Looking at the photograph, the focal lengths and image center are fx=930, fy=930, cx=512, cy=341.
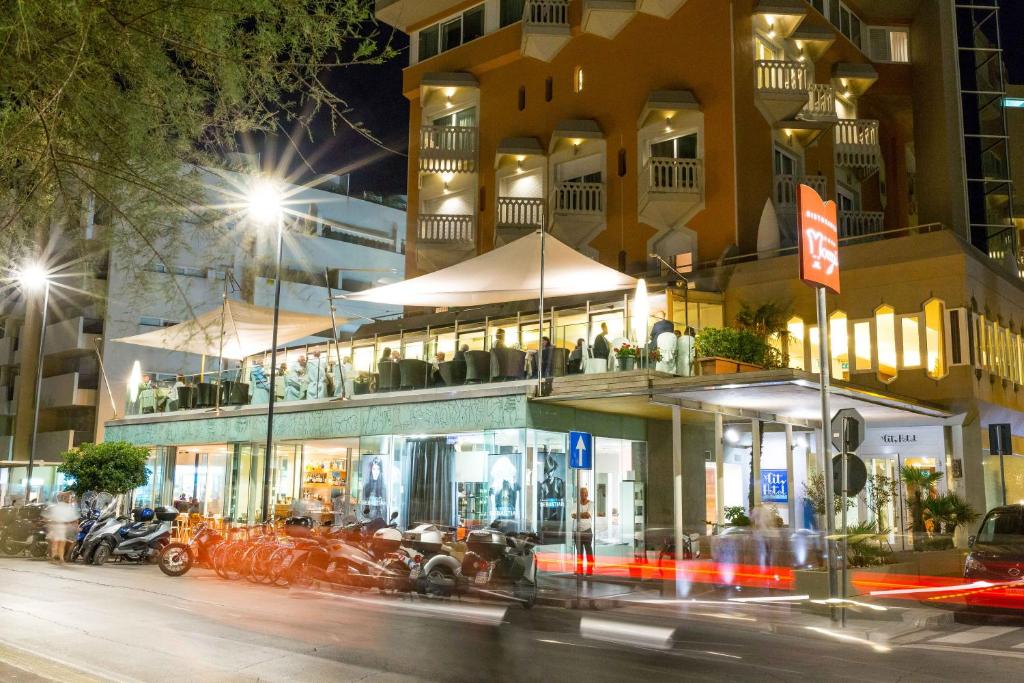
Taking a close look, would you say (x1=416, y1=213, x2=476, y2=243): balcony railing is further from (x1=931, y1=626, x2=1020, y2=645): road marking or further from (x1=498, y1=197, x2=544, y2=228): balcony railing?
(x1=931, y1=626, x2=1020, y2=645): road marking

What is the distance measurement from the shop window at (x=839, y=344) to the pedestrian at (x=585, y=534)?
A: 22.0 feet

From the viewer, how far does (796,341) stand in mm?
22906

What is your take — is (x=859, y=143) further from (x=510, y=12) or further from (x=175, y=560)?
(x=175, y=560)

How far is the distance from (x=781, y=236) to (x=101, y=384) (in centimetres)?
3415

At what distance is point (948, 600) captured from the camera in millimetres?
15984

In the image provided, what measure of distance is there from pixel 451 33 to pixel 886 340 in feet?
A: 69.3

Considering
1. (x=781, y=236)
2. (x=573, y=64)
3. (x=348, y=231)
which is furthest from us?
(x=348, y=231)

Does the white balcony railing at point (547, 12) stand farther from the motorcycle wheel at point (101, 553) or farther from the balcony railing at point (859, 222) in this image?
the motorcycle wheel at point (101, 553)

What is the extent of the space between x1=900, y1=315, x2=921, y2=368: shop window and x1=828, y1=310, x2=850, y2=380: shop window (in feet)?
4.08

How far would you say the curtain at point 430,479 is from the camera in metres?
21.5

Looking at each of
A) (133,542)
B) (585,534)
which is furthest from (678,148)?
(133,542)

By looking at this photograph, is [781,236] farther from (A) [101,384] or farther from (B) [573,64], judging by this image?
(A) [101,384]

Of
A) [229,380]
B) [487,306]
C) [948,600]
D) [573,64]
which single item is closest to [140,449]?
[229,380]

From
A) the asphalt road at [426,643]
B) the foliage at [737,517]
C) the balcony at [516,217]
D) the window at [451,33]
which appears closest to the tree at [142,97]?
the asphalt road at [426,643]
